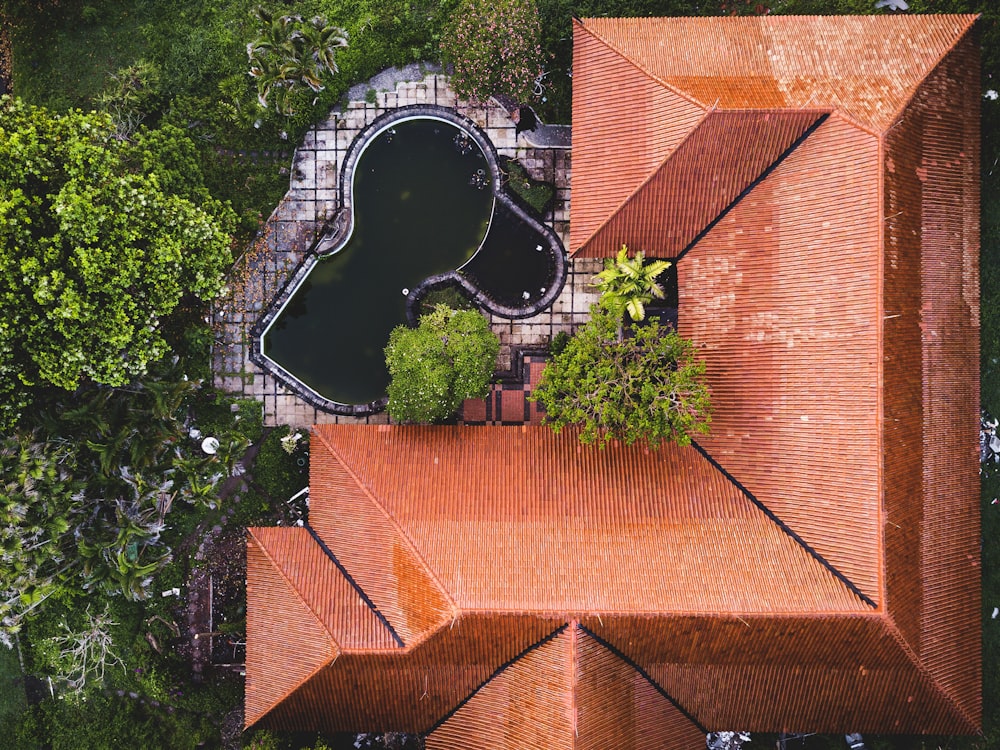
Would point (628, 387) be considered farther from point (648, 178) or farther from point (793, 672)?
point (793, 672)

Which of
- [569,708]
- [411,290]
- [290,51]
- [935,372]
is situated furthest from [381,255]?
[935,372]

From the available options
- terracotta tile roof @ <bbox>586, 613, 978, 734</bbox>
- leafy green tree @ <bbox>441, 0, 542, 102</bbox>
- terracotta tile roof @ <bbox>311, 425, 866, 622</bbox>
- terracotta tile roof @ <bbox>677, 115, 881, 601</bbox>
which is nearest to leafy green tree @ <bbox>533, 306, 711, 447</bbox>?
terracotta tile roof @ <bbox>677, 115, 881, 601</bbox>


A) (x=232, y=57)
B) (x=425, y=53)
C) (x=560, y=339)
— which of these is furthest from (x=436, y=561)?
(x=232, y=57)

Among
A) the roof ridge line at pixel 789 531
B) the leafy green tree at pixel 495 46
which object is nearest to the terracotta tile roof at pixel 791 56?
the leafy green tree at pixel 495 46

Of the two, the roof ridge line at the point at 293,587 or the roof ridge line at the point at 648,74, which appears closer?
the roof ridge line at the point at 648,74

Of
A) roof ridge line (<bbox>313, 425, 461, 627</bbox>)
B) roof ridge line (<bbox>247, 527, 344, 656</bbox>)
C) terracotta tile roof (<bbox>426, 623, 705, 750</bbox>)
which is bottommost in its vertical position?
terracotta tile roof (<bbox>426, 623, 705, 750</bbox>)

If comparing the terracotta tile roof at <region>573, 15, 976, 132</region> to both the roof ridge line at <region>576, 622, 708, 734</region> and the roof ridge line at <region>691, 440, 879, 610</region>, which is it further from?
the roof ridge line at <region>576, 622, 708, 734</region>

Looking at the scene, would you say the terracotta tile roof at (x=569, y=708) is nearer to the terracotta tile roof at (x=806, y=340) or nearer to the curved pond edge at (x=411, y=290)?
the terracotta tile roof at (x=806, y=340)
